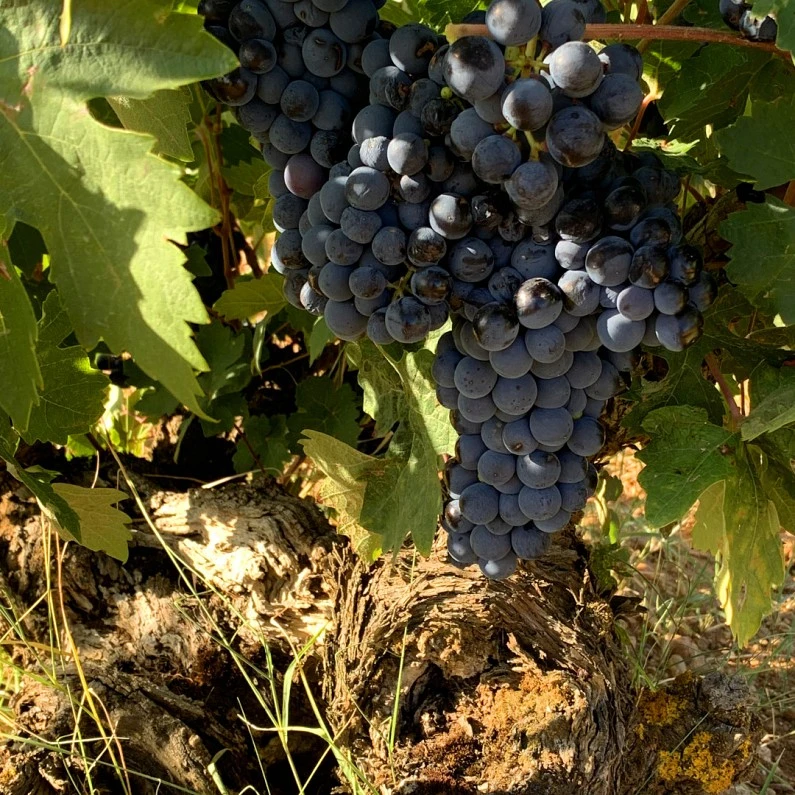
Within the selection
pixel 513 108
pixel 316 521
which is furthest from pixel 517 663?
pixel 513 108

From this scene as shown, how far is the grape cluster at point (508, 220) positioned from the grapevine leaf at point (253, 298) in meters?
0.65

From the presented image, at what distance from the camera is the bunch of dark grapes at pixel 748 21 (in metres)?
0.95

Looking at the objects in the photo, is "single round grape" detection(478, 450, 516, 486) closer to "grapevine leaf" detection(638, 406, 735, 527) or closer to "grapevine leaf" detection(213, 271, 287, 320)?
"grapevine leaf" detection(638, 406, 735, 527)

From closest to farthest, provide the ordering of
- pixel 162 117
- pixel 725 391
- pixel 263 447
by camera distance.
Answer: pixel 162 117, pixel 725 391, pixel 263 447

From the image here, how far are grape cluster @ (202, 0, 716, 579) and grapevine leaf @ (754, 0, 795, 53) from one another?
14cm

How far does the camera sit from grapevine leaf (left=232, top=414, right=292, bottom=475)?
1.87 metres

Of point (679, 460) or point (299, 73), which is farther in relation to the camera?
point (679, 460)

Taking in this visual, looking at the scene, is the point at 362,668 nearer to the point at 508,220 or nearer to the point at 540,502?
A: the point at 540,502

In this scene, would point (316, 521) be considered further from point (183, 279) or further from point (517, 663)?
point (183, 279)

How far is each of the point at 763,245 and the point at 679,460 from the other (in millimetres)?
292

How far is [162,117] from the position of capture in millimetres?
1098

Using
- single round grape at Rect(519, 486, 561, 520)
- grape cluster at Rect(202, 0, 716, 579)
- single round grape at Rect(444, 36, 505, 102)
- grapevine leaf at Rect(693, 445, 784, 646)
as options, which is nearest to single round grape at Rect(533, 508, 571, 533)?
single round grape at Rect(519, 486, 561, 520)

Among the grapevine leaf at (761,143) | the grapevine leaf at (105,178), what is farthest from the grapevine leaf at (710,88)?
the grapevine leaf at (105,178)

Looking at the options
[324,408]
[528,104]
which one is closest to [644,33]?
[528,104]
